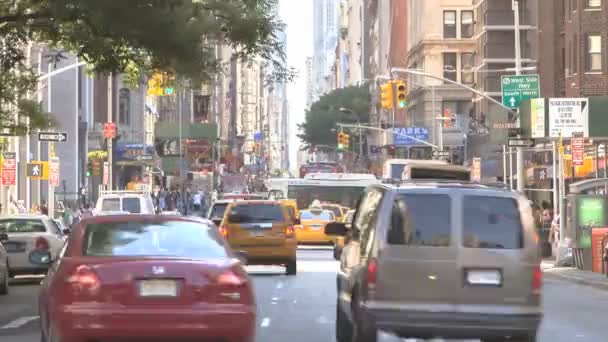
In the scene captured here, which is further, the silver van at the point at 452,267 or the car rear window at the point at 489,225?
the car rear window at the point at 489,225

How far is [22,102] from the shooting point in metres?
31.3

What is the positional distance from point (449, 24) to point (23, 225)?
3158 inches

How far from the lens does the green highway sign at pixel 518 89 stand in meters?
43.8

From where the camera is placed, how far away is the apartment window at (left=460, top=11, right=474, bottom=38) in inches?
4178

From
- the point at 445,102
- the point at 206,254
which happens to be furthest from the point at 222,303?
the point at 445,102

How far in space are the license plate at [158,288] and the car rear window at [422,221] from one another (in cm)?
263

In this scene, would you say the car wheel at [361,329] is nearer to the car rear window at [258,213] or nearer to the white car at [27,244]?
the white car at [27,244]

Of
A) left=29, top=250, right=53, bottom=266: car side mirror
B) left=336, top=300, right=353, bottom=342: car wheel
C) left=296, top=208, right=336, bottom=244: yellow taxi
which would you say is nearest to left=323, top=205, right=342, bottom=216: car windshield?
left=296, top=208, right=336, bottom=244: yellow taxi

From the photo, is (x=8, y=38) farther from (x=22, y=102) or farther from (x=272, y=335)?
(x=272, y=335)

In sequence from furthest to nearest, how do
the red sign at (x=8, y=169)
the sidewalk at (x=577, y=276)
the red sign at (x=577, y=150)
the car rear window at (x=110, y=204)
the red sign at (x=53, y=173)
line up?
the red sign at (x=53, y=173), the car rear window at (x=110, y=204), the red sign at (x=8, y=169), the red sign at (x=577, y=150), the sidewalk at (x=577, y=276)

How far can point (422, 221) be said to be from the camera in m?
14.2

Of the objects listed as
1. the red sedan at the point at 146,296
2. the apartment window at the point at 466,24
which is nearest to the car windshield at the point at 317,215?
the red sedan at the point at 146,296

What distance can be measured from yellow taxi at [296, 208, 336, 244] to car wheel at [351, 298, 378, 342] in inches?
1359

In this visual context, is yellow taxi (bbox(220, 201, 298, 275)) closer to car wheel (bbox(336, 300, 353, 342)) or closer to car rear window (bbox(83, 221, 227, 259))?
car wheel (bbox(336, 300, 353, 342))
